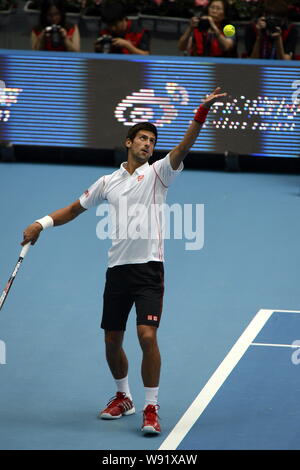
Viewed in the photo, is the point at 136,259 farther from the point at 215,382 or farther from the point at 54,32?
the point at 54,32

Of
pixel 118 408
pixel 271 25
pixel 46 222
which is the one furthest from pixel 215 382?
pixel 271 25

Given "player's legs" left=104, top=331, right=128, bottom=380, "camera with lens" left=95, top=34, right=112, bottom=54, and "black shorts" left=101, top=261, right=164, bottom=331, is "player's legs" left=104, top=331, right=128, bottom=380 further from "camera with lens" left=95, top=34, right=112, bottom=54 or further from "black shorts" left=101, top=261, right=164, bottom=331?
"camera with lens" left=95, top=34, right=112, bottom=54

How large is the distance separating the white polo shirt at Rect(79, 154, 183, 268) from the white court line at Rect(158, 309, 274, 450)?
115cm

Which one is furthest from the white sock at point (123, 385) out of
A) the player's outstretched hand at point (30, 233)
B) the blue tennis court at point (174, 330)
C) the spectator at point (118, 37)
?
the spectator at point (118, 37)

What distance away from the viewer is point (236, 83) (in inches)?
615

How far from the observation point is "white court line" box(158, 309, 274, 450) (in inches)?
280

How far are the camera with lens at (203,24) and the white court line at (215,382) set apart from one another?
24.0 ft

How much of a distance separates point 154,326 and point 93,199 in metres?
1.05

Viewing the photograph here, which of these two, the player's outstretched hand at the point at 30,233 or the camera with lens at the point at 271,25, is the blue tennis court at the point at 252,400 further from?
the camera with lens at the point at 271,25

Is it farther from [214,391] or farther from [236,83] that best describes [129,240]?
[236,83]

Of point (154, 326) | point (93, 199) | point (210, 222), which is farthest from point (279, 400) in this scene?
point (210, 222)

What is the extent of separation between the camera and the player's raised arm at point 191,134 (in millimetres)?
7118

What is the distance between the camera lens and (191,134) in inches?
280

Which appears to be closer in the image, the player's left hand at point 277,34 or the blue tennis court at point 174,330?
the blue tennis court at point 174,330
